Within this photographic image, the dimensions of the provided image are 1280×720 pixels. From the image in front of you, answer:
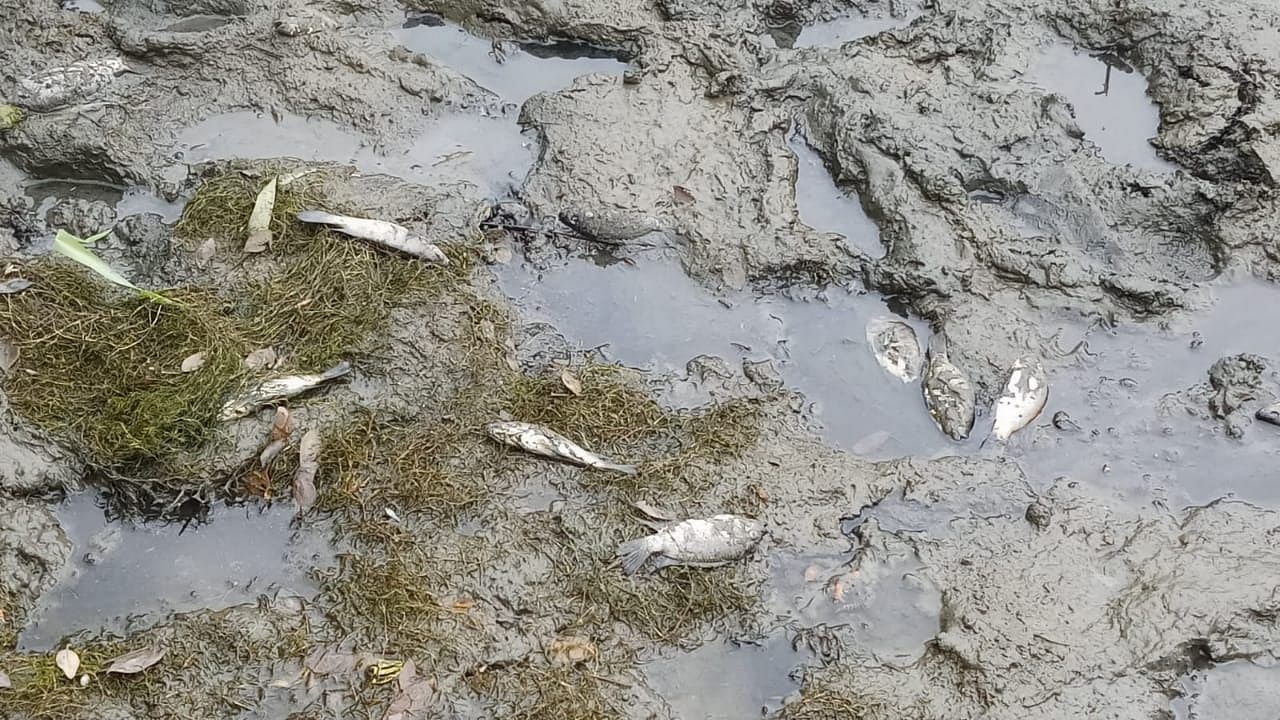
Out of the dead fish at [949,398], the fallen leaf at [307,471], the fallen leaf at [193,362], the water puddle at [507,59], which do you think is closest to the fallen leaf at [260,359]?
the fallen leaf at [193,362]

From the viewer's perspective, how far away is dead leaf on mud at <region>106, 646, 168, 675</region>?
3.91 metres

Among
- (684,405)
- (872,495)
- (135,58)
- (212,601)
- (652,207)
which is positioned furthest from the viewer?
(135,58)

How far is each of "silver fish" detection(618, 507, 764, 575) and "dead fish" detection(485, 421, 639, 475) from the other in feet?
1.31

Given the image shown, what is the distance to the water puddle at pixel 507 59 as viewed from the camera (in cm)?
613

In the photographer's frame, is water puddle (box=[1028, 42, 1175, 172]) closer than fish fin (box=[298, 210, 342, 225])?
No

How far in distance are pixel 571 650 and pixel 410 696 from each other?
0.65 m

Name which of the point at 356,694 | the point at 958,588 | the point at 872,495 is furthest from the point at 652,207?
the point at 356,694

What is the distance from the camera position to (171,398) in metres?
4.58

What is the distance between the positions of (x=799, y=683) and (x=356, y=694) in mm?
1746

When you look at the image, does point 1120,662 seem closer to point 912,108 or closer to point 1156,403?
point 1156,403

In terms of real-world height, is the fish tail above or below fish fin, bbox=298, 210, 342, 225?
below

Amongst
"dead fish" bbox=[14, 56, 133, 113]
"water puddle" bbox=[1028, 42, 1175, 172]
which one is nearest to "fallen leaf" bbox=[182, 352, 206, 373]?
"dead fish" bbox=[14, 56, 133, 113]

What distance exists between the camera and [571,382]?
15.9 ft

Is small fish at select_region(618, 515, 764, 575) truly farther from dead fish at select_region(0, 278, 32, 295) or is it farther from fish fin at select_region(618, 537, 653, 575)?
dead fish at select_region(0, 278, 32, 295)
